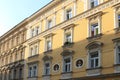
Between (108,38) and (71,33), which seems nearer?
(108,38)

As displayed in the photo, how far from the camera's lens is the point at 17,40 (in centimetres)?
4722

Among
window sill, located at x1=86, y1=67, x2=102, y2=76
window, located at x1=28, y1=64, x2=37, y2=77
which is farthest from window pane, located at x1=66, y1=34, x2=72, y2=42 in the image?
window, located at x1=28, y1=64, x2=37, y2=77

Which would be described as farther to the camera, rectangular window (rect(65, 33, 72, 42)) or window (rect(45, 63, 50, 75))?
window (rect(45, 63, 50, 75))

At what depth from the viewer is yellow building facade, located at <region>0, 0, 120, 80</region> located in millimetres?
26109

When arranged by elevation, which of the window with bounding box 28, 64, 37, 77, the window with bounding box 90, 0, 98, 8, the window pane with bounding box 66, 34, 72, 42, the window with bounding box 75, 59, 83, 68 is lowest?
the window with bounding box 28, 64, 37, 77

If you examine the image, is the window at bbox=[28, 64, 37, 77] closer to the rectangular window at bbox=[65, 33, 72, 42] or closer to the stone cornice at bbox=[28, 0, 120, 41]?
the stone cornice at bbox=[28, 0, 120, 41]

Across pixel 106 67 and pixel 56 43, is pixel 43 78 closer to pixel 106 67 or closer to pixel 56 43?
pixel 56 43

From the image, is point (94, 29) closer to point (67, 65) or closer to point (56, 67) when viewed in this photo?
point (67, 65)

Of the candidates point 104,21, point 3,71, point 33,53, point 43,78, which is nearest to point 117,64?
point 104,21

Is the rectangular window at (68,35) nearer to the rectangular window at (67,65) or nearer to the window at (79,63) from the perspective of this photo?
the rectangular window at (67,65)

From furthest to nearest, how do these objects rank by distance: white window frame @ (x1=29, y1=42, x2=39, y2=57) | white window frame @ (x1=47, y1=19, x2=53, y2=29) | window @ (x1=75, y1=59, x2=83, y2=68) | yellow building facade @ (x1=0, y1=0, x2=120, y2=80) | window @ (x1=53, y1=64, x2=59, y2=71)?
white window frame @ (x1=29, y1=42, x2=39, y2=57), white window frame @ (x1=47, y1=19, x2=53, y2=29), window @ (x1=53, y1=64, x2=59, y2=71), window @ (x1=75, y1=59, x2=83, y2=68), yellow building facade @ (x1=0, y1=0, x2=120, y2=80)

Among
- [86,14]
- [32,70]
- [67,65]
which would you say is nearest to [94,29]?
[86,14]

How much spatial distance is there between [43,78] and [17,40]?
43.8 ft

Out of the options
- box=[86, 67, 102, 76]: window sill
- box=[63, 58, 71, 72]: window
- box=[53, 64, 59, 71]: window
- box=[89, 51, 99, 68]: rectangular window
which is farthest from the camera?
box=[53, 64, 59, 71]: window
